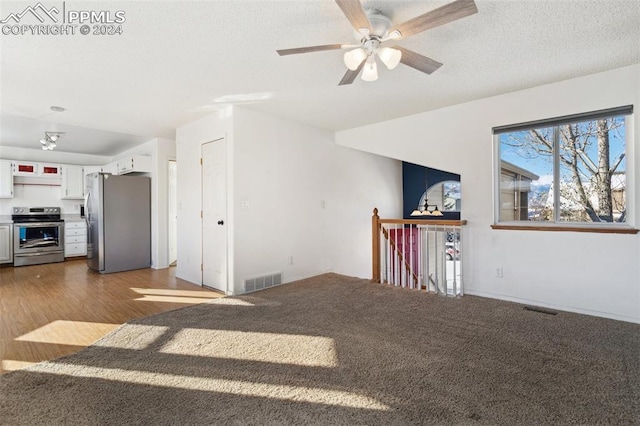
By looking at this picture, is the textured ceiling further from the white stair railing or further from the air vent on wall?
the air vent on wall

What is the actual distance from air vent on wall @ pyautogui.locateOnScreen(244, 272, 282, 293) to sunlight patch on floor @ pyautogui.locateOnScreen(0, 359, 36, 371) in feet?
Result: 7.22

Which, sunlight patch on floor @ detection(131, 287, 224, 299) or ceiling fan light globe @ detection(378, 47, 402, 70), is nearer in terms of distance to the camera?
ceiling fan light globe @ detection(378, 47, 402, 70)

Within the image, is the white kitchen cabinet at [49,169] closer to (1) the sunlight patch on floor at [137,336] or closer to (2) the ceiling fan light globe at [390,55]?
(1) the sunlight patch on floor at [137,336]

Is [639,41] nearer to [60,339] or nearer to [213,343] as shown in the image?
[213,343]

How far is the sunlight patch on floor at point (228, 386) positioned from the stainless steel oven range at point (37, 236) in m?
5.67

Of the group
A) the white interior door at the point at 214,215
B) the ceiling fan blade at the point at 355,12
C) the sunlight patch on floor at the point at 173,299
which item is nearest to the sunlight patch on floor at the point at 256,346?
→ the sunlight patch on floor at the point at 173,299

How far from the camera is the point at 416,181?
24.1 feet

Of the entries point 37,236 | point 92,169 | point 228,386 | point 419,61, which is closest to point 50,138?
point 92,169

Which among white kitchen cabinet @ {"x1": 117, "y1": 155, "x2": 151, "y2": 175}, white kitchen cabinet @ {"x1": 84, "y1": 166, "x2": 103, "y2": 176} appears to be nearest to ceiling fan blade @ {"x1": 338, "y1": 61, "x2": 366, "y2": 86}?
white kitchen cabinet @ {"x1": 117, "y1": 155, "x2": 151, "y2": 175}

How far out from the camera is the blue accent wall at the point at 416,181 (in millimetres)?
7156

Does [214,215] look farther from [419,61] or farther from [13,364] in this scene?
[419,61]

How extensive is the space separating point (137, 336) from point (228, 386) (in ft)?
4.18

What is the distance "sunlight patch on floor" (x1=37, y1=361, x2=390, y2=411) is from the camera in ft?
6.00

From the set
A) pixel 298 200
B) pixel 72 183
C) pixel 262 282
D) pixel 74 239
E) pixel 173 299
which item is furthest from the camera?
pixel 72 183
